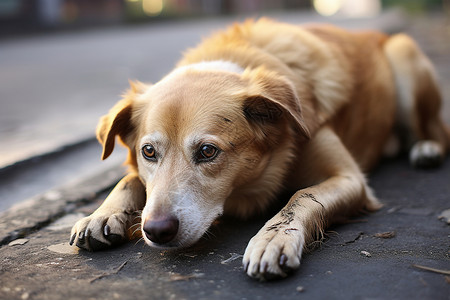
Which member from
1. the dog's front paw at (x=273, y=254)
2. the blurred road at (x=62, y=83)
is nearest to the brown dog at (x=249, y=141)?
the dog's front paw at (x=273, y=254)

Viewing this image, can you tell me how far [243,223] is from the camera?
9.10 ft

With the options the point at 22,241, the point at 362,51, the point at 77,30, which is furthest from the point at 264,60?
the point at 77,30

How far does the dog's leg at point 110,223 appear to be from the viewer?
2.42 m

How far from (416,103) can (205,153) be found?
7.47ft

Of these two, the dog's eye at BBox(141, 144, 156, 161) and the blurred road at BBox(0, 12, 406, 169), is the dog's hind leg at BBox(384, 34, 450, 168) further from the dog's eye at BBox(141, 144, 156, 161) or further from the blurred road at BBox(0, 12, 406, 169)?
the blurred road at BBox(0, 12, 406, 169)

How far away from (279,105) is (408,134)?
6.63 feet

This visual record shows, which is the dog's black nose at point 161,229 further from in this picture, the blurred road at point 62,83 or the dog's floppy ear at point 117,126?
the blurred road at point 62,83

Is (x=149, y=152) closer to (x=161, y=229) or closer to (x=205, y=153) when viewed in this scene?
(x=205, y=153)

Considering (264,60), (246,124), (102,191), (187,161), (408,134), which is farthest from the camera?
(408,134)

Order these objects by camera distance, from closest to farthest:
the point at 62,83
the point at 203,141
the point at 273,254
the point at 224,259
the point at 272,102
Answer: the point at 273,254, the point at 224,259, the point at 203,141, the point at 272,102, the point at 62,83

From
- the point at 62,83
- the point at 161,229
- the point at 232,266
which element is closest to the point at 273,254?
the point at 232,266

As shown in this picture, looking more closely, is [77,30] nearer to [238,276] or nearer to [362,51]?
[362,51]

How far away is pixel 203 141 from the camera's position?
242 cm

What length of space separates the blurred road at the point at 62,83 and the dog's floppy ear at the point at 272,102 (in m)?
→ 2.18
